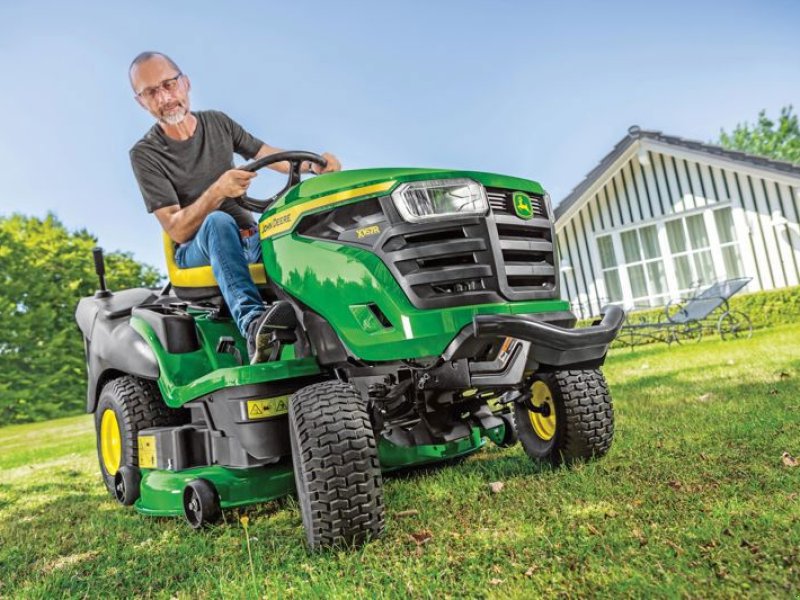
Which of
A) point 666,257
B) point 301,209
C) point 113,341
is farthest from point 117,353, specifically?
point 666,257

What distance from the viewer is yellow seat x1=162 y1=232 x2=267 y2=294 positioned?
10.2ft

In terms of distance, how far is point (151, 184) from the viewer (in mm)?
3264

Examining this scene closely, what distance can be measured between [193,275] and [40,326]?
2654 cm

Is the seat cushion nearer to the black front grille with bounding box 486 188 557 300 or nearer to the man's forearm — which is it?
the man's forearm

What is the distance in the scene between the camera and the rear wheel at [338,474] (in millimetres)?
2307

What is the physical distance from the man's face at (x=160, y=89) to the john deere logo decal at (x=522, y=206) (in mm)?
1791

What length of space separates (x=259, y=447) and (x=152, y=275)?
36753 mm

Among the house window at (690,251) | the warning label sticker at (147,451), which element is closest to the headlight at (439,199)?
the warning label sticker at (147,451)

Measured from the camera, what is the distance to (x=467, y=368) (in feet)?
8.02

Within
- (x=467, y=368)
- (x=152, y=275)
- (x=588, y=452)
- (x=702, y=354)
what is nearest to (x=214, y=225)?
(x=467, y=368)

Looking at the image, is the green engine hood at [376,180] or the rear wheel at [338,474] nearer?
the rear wheel at [338,474]

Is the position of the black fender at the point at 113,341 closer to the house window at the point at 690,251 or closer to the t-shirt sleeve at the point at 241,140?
the t-shirt sleeve at the point at 241,140

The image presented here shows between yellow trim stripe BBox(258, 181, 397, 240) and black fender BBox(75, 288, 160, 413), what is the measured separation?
1.00 metres

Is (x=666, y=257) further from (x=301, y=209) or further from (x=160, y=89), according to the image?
(x=301, y=209)
